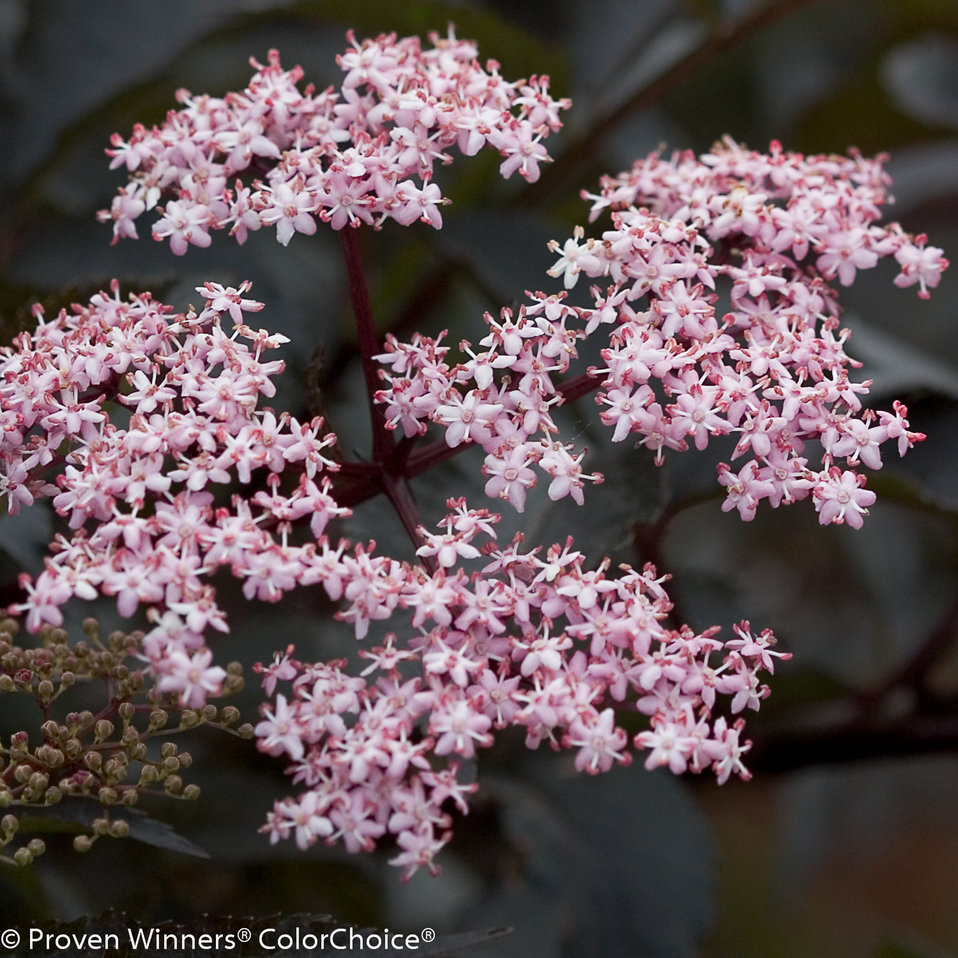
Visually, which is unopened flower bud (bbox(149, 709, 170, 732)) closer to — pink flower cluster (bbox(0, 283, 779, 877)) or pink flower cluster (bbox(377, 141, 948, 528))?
pink flower cluster (bbox(0, 283, 779, 877))

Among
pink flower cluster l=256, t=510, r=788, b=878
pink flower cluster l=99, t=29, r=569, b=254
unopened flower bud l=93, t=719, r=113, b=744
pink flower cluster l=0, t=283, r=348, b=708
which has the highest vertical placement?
pink flower cluster l=99, t=29, r=569, b=254

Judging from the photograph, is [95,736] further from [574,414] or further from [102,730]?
[574,414]

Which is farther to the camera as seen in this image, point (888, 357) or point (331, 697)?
point (888, 357)

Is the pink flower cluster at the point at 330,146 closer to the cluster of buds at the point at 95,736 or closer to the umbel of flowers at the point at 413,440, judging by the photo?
the umbel of flowers at the point at 413,440

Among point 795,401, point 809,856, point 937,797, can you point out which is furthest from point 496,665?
point 937,797

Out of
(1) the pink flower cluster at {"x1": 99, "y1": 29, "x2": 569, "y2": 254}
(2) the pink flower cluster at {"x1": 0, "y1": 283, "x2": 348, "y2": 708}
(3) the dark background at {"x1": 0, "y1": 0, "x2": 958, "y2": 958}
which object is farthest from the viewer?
(3) the dark background at {"x1": 0, "y1": 0, "x2": 958, "y2": 958}

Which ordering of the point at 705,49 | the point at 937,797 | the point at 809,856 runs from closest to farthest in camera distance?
the point at 705,49
the point at 809,856
the point at 937,797

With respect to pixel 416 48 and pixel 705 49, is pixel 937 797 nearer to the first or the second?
pixel 705 49

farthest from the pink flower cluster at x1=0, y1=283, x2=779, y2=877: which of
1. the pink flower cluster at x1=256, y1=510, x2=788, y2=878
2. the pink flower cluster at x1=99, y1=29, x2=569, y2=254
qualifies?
the pink flower cluster at x1=99, y1=29, x2=569, y2=254
